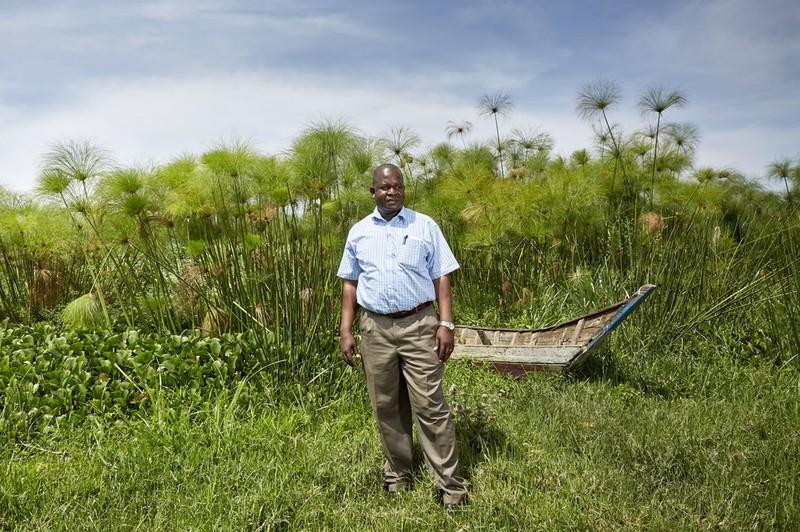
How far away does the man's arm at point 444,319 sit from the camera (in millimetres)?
2654

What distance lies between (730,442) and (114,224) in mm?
4410

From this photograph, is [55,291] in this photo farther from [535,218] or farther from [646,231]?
[646,231]

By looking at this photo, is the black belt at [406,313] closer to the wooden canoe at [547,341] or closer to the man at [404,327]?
the man at [404,327]

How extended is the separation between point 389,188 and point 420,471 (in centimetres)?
134

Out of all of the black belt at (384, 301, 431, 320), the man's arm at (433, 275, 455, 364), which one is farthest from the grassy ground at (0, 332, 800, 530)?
the black belt at (384, 301, 431, 320)

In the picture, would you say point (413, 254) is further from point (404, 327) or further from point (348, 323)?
point (348, 323)

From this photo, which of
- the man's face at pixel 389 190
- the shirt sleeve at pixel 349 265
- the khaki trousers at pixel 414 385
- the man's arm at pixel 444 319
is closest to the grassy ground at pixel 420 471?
the khaki trousers at pixel 414 385

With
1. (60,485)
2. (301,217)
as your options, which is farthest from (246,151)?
(60,485)

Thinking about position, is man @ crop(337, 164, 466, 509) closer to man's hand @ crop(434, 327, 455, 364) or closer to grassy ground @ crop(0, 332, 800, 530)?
man's hand @ crop(434, 327, 455, 364)

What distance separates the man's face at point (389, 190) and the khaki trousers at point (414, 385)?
1.56ft

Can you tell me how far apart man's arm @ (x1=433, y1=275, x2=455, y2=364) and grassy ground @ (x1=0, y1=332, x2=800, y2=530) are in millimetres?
606

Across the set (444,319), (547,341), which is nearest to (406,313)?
(444,319)

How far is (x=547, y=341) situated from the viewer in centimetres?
527

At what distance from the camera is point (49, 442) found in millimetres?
3334
